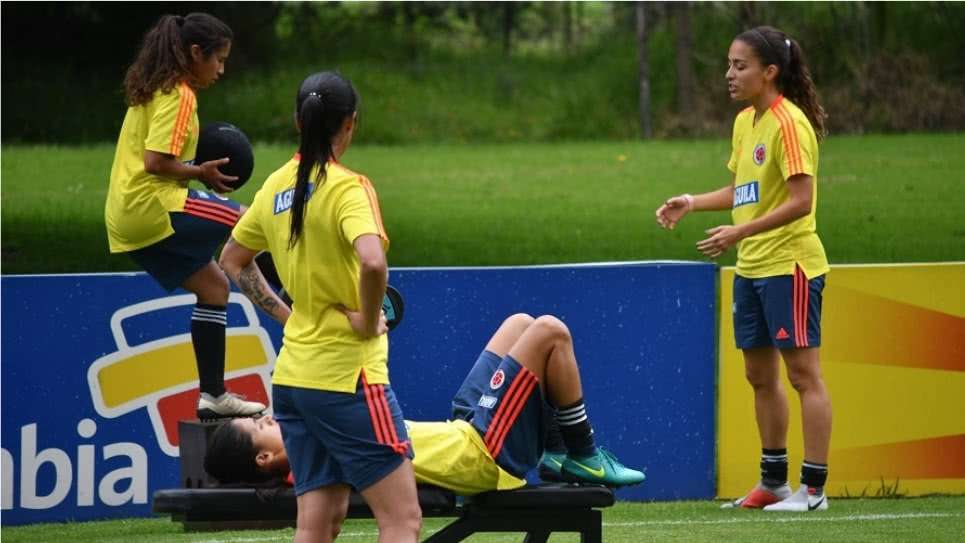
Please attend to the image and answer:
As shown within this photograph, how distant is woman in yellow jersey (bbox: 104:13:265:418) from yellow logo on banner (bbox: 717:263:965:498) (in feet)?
8.69

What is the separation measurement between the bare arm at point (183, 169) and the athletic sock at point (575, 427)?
6.46ft

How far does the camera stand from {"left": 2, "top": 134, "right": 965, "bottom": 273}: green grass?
45.0 feet

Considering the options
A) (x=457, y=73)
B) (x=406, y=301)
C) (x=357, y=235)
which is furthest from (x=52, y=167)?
(x=357, y=235)

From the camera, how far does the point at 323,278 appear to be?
16.5 feet

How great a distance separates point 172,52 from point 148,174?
0.52 meters

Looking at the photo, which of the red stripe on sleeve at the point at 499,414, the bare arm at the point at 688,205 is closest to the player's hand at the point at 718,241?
the bare arm at the point at 688,205

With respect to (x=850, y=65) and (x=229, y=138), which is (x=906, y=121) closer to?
(x=850, y=65)

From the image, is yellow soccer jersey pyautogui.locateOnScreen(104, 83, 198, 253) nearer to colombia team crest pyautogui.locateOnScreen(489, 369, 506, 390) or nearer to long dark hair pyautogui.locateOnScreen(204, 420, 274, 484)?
long dark hair pyautogui.locateOnScreen(204, 420, 274, 484)

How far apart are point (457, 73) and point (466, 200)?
9.77 m

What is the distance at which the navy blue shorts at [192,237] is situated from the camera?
6.96m

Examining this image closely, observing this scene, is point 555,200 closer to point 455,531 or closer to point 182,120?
point 182,120

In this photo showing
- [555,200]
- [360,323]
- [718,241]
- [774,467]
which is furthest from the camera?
[555,200]

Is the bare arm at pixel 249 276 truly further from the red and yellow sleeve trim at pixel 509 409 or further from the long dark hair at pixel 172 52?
the long dark hair at pixel 172 52

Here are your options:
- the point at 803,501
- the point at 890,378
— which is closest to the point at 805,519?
the point at 803,501
